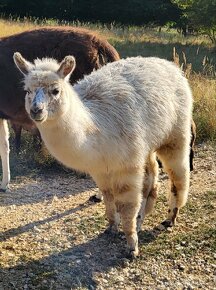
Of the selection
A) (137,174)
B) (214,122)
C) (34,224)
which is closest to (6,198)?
(34,224)

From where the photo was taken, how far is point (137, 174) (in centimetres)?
450

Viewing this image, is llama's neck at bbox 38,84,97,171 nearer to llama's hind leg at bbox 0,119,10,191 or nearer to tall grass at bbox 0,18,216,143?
llama's hind leg at bbox 0,119,10,191

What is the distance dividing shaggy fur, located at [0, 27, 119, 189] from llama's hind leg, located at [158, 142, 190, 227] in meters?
1.67

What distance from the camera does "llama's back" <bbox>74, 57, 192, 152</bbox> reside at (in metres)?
4.46

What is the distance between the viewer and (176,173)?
520cm

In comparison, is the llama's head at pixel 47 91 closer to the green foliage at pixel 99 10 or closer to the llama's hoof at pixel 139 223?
the llama's hoof at pixel 139 223

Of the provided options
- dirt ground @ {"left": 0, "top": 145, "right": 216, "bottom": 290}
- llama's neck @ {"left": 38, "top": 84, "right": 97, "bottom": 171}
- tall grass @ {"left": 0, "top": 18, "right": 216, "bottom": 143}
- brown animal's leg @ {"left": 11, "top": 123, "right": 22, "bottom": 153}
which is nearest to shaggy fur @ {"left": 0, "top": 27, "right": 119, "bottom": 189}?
dirt ground @ {"left": 0, "top": 145, "right": 216, "bottom": 290}

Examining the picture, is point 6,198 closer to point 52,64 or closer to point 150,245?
point 150,245

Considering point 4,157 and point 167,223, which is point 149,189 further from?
point 4,157

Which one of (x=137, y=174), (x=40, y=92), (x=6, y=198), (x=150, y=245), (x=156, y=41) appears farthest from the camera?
(x=156, y=41)

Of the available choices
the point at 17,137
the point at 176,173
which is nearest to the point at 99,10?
the point at 17,137

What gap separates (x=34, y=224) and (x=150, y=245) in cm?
130

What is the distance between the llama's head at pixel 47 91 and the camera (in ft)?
12.4

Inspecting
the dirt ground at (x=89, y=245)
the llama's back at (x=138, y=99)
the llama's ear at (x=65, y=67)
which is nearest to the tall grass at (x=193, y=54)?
the dirt ground at (x=89, y=245)
